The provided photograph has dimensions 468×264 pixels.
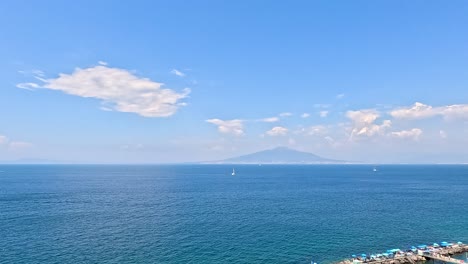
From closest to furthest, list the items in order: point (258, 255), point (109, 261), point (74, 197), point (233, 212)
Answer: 1. point (109, 261)
2. point (258, 255)
3. point (233, 212)
4. point (74, 197)

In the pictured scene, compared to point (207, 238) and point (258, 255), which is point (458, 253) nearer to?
point (258, 255)

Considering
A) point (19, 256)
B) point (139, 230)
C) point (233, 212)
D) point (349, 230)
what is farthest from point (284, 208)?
point (19, 256)

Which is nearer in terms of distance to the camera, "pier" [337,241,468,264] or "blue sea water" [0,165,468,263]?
"pier" [337,241,468,264]

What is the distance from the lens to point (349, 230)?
85812mm

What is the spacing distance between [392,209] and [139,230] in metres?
92.5

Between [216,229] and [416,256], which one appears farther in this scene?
[216,229]

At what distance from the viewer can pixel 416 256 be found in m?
64.3

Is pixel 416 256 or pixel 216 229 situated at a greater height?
Answer: pixel 216 229

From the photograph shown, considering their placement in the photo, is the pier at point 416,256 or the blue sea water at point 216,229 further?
the blue sea water at point 216,229

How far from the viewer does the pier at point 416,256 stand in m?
61.6

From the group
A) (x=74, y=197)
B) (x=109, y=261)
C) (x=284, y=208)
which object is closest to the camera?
(x=109, y=261)

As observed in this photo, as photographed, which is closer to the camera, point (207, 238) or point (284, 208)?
point (207, 238)

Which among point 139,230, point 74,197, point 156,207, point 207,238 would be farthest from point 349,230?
point 74,197

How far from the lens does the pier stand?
61.6 meters
